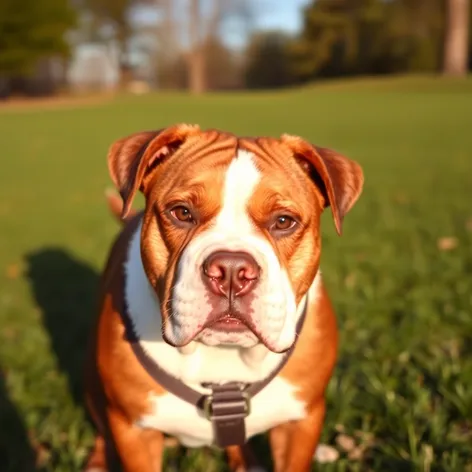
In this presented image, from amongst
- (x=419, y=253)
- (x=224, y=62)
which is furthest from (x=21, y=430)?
(x=224, y=62)

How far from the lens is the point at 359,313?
179 inches

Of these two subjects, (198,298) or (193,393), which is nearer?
(198,298)

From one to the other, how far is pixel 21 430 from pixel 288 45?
4977cm

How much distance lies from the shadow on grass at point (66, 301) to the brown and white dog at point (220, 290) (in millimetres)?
905

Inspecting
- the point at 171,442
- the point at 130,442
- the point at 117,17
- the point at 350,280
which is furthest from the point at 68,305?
the point at 117,17

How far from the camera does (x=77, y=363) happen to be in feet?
13.6

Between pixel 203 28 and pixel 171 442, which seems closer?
pixel 171 442

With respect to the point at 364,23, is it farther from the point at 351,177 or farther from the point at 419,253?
the point at 351,177

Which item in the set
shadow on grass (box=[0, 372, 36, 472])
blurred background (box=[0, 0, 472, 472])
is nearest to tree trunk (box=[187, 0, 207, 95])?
blurred background (box=[0, 0, 472, 472])

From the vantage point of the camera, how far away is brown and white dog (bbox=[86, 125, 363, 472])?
2.28 m

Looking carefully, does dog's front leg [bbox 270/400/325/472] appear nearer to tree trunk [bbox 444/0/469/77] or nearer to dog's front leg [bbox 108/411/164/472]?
dog's front leg [bbox 108/411/164/472]

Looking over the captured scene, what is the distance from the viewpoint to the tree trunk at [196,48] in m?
56.3

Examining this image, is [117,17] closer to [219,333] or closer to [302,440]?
[302,440]

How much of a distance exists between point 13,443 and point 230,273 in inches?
72.3
